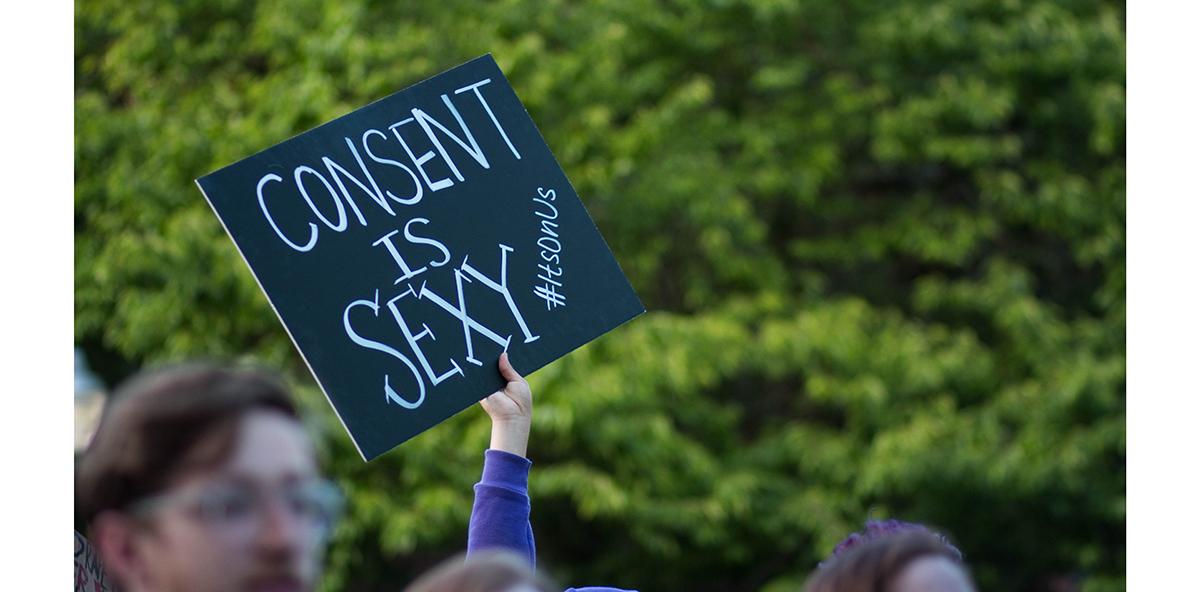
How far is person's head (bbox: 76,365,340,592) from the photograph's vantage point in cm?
99

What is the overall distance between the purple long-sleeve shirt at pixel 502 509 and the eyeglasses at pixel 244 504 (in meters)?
0.44

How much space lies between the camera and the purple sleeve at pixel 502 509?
149 centimetres

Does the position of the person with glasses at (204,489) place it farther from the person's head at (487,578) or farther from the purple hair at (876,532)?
the purple hair at (876,532)

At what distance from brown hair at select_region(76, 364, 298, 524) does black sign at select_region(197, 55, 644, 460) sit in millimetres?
364

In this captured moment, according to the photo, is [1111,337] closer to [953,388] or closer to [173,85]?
[953,388]

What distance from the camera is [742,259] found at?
17.3ft

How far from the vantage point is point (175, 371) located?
1.06 metres

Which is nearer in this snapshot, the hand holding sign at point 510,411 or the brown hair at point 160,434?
the brown hair at point 160,434

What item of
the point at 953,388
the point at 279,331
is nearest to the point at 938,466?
the point at 953,388

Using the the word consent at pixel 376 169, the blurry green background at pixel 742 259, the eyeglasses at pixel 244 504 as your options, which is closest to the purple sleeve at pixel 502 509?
the the word consent at pixel 376 169

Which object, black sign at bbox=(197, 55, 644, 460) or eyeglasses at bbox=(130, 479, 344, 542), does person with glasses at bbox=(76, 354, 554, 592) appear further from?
black sign at bbox=(197, 55, 644, 460)

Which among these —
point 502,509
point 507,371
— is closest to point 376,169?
point 507,371

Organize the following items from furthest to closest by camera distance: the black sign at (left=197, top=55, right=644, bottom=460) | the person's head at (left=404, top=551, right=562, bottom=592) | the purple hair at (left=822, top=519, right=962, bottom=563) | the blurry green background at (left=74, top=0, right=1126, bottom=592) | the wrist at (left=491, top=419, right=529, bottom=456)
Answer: the blurry green background at (left=74, top=0, right=1126, bottom=592) → the wrist at (left=491, top=419, right=529, bottom=456) → the black sign at (left=197, top=55, right=644, bottom=460) → the purple hair at (left=822, top=519, right=962, bottom=563) → the person's head at (left=404, top=551, right=562, bottom=592)

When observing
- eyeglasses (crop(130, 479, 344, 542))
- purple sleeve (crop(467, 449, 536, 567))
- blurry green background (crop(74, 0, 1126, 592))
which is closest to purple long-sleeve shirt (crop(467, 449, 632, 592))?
purple sleeve (crop(467, 449, 536, 567))
